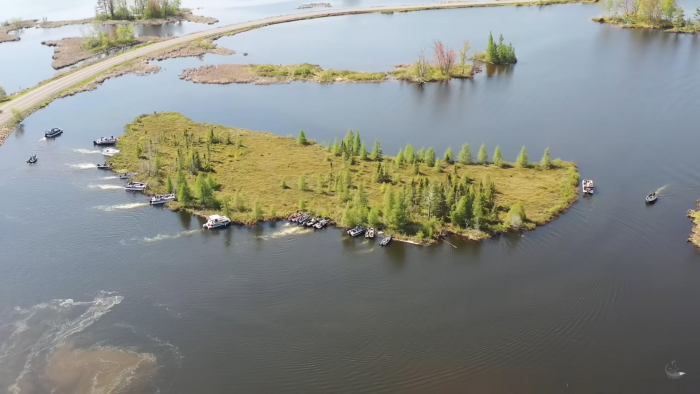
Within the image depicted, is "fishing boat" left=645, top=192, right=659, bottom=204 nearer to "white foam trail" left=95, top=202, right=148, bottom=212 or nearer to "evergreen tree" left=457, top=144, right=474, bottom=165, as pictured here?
"evergreen tree" left=457, top=144, right=474, bottom=165

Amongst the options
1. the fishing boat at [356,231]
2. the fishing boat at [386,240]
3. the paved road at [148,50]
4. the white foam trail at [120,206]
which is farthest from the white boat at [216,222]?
the paved road at [148,50]

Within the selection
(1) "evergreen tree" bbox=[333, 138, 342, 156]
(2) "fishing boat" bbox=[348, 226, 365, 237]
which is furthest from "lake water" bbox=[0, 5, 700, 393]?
(1) "evergreen tree" bbox=[333, 138, 342, 156]

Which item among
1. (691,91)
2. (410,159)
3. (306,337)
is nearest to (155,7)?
(410,159)

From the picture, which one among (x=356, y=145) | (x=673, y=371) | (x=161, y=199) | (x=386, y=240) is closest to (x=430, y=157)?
(x=356, y=145)

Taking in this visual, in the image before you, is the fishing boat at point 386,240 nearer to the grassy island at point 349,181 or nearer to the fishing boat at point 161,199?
the grassy island at point 349,181

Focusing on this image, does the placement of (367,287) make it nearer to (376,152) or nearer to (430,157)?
(430,157)
